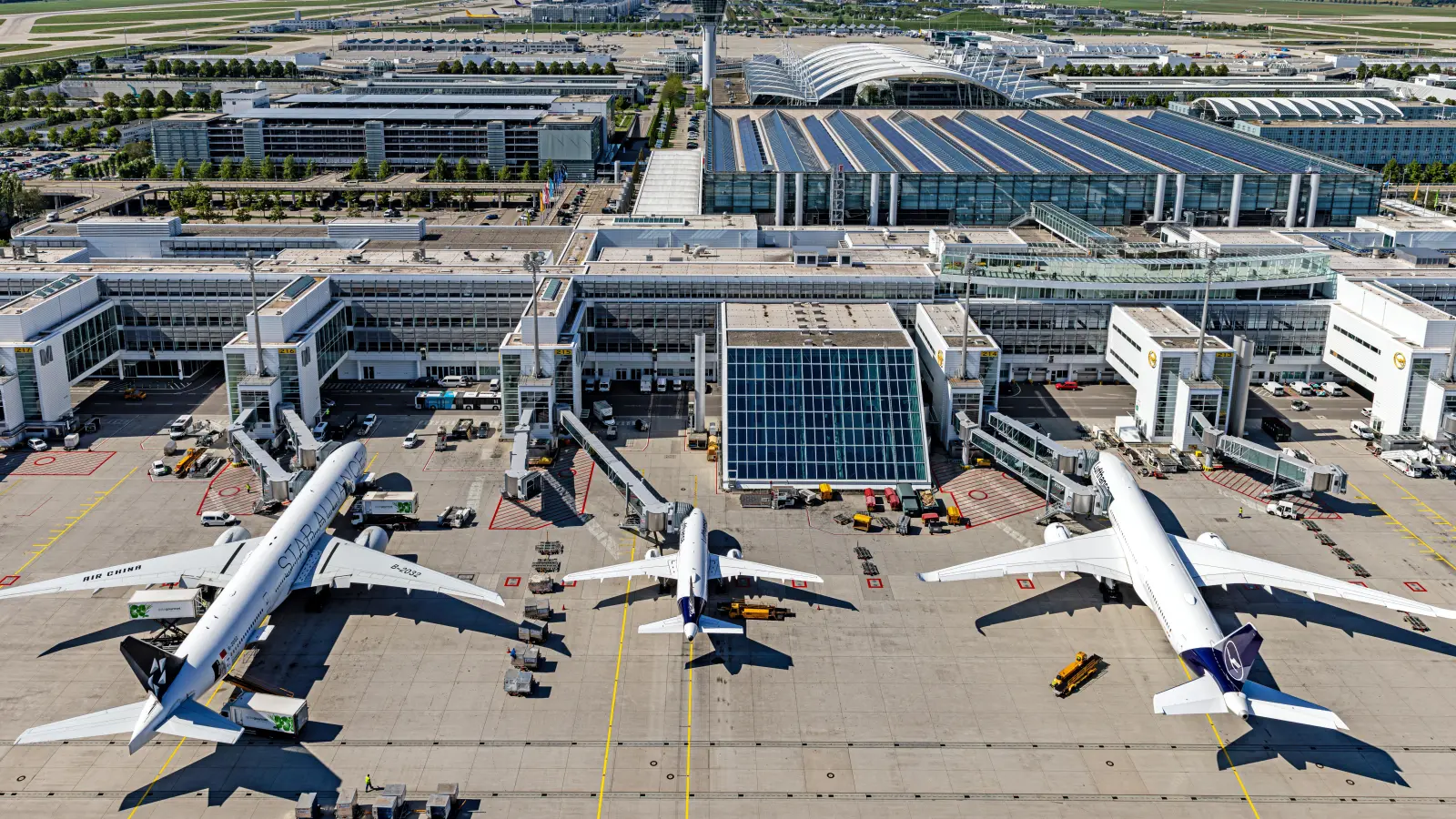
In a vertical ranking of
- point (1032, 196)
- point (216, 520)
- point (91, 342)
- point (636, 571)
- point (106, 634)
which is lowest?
point (106, 634)

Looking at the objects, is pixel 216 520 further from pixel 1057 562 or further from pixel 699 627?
pixel 1057 562

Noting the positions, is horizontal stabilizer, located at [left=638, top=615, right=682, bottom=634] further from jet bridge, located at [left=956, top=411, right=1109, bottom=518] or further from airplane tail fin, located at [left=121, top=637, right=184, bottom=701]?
jet bridge, located at [left=956, top=411, right=1109, bottom=518]

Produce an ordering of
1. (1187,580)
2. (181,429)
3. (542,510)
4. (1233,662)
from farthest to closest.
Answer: (181,429), (542,510), (1187,580), (1233,662)

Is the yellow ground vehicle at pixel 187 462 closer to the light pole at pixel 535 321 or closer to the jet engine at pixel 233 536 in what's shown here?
the jet engine at pixel 233 536

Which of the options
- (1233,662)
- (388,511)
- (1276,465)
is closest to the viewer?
(1233,662)

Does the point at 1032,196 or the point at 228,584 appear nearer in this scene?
the point at 228,584

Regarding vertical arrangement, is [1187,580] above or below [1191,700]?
above

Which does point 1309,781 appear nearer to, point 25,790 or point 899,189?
point 25,790

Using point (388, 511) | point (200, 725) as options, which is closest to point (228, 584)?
point (200, 725)

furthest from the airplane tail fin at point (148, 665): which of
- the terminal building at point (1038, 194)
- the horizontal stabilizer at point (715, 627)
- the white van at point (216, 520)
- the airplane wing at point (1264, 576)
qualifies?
the terminal building at point (1038, 194)
